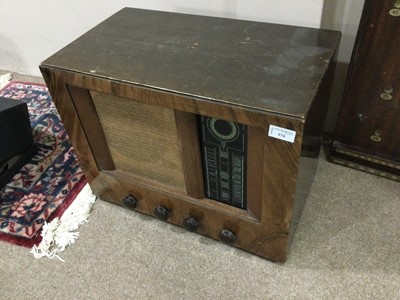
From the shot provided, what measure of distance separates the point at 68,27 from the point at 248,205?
1.17 metres

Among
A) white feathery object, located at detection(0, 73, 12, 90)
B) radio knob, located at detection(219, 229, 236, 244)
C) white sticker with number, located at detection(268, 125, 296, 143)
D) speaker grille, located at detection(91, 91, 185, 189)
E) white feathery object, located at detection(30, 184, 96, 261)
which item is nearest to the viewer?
white sticker with number, located at detection(268, 125, 296, 143)

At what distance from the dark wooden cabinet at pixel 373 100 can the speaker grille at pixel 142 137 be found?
0.56m

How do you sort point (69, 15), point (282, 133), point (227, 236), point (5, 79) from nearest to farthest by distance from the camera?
point (282, 133) → point (227, 236) → point (69, 15) → point (5, 79)

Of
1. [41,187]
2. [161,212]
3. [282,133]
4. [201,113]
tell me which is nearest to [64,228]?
[41,187]

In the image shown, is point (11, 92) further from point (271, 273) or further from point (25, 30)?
point (271, 273)


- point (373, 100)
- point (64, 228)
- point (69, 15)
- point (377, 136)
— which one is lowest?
point (64, 228)

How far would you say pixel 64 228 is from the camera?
1.06m

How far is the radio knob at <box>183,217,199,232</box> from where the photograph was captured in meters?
0.95

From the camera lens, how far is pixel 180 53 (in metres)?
0.81

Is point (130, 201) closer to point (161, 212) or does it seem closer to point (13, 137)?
point (161, 212)

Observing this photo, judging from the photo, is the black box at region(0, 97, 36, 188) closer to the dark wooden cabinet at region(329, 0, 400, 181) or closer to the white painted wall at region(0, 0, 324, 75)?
the white painted wall at region(0, 0, 324, 75)

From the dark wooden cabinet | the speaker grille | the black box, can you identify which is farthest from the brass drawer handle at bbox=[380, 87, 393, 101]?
the black box

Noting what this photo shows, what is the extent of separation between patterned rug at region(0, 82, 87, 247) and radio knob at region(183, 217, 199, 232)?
16.7 inches

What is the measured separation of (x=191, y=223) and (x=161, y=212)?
9cm
